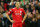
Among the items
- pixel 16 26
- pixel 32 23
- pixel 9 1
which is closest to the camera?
pixel 16 26

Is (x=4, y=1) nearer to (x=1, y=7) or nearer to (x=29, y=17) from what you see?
(x=1, y=7)

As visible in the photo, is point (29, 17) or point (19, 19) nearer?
point (19, 19)

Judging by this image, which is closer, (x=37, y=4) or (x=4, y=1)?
(x=37, y=4)

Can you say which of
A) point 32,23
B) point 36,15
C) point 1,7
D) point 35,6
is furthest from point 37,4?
point 1,7

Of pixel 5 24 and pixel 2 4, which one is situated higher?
pixel 2 4

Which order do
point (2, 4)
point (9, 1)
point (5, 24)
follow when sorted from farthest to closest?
point (9, 1) < point (2, 4) < point (5, 24)

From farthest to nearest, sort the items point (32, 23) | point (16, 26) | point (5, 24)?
point (5, 24) → point (32, 23) → point (16, 26)

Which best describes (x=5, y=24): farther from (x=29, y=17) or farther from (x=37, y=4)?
(x=37, y=4)

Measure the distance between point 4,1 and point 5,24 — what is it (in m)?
1.75

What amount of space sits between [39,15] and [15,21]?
2.12 meters

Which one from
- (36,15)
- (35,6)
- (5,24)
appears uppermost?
(35,6)

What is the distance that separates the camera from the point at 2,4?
8141 millimetres

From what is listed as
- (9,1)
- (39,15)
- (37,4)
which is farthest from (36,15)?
(9,1)

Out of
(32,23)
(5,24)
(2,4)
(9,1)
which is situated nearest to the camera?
(32,23)
